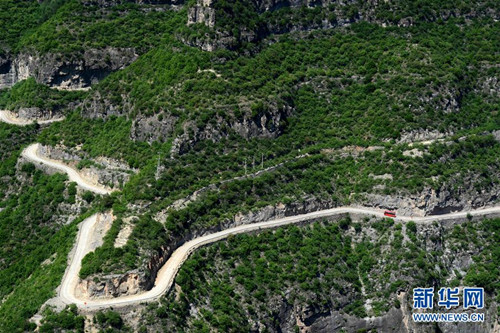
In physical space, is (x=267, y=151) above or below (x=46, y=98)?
above

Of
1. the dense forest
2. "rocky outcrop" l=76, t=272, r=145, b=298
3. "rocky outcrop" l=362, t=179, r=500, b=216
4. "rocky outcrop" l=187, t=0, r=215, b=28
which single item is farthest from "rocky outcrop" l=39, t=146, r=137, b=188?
"rocky outcrop" l=362, t=179, r=500, b=216

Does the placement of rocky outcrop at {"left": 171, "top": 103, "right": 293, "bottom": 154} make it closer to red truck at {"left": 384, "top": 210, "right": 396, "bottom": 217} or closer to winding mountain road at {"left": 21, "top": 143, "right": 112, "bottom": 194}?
winding mountain road at {"left": 21, "top": 143, "right": 112, "bottom": 194}

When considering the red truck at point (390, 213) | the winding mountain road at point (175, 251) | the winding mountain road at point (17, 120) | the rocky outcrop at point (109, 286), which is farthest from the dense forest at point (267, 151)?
the winding mountain road at point (17, 120)

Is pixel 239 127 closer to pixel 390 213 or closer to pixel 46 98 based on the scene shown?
pixel 390 213

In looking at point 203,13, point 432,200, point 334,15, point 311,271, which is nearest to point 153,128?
point 203,13

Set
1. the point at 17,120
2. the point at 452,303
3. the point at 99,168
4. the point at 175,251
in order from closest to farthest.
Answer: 1. the point at 175,251
2. the point at 452,303
3. the point at 99,168
4. the point at 17,120

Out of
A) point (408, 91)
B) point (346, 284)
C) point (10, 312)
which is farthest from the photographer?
point (408, 91)

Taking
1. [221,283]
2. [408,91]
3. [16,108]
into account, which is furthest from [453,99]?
[16,108]

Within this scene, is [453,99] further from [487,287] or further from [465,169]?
[487,287]
